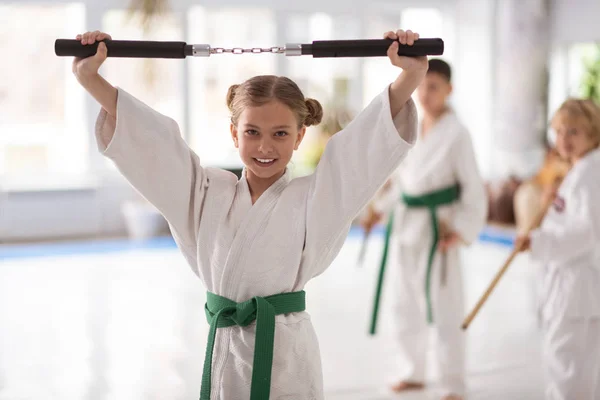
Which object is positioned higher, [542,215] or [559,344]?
[542,215]

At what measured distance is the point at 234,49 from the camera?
1.51 metres

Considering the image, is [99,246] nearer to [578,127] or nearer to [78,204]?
[78,204]

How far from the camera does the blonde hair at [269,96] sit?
164 cm

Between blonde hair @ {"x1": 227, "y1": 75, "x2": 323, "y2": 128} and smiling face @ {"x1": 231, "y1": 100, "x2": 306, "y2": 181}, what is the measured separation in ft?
0.04

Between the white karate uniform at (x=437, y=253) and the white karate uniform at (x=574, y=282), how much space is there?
0.51m

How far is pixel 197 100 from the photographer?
8062mm

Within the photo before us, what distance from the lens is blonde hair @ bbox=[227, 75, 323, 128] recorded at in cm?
164

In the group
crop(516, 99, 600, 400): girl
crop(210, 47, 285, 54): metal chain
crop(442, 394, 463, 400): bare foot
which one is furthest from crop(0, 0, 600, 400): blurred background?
crop(210, 47, 285, 54): metal chain

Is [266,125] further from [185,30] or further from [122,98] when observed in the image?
[185,30]

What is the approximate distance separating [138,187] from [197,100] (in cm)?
658

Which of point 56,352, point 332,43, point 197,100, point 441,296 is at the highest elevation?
point 197,100

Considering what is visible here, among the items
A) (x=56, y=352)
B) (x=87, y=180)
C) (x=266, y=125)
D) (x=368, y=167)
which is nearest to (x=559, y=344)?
(x=368, y=167)

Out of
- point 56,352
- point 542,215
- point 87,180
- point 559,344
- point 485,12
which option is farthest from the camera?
point 485,12

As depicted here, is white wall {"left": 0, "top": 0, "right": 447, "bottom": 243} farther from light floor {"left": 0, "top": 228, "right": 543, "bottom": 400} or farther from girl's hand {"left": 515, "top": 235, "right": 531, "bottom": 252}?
girl's hand {"left": 515, "top": 235, "right": 531, "bottom": 252}
